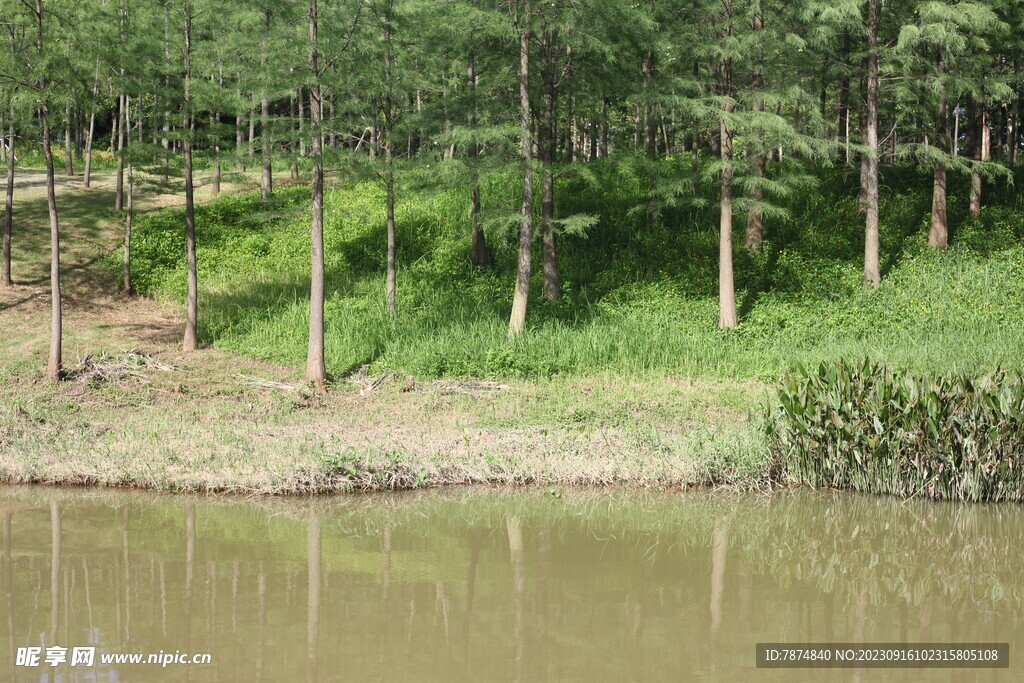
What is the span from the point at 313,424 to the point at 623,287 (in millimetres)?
11677

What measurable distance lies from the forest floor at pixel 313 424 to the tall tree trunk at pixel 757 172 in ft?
21.3

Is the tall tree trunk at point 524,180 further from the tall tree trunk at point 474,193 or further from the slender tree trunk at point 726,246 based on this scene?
the slender tree trunk at point 726,246

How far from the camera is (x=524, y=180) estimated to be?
875 inches

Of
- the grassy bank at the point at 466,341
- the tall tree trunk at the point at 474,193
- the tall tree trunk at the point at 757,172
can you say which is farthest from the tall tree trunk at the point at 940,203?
the tall tree trunk at the point at 474,193

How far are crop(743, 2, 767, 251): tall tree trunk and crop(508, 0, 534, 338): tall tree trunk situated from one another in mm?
5571

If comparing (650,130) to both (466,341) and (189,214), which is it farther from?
(189,214)

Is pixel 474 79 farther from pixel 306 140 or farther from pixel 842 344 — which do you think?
pixel 842 344

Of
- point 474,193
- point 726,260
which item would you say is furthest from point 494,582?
point 474,193

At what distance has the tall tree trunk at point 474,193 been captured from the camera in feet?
71.8

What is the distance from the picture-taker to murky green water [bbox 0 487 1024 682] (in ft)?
25.7

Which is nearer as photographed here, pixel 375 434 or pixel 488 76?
pixel 375 434

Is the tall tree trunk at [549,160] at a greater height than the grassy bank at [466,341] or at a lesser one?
greater

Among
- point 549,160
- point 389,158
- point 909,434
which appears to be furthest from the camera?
point 389,158

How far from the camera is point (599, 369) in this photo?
67.5ft
